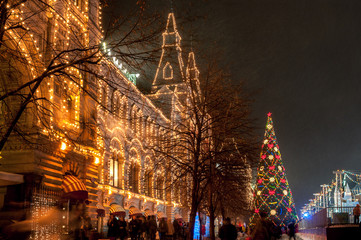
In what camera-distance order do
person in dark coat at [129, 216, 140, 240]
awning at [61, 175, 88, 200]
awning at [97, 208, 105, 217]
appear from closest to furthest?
awning at [61, 175, 88, 200] < person in dark coat at [129, 216, 140, 240] < awning at [97, 208, 105, 217]

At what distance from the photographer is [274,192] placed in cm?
5097

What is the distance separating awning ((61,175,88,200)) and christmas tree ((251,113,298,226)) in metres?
32.5

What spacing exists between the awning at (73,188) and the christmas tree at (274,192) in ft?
107

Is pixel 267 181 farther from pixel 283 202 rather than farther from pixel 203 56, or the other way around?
pixel 203 56

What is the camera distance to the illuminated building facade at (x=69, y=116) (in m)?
11.6

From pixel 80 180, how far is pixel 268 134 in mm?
34390

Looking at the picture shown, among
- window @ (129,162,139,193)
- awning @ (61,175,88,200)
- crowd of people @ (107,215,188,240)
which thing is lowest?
crowd of people @ (107,215,188,240)

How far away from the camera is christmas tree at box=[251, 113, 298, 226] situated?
2010 inches

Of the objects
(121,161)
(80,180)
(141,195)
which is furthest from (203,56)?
(141,195)

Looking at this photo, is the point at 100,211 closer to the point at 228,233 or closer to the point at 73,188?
the point at 73,188

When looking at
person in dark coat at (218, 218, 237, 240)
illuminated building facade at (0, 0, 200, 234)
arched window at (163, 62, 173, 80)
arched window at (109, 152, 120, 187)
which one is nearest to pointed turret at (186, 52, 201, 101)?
illuminated building facade at (0, 0, 200, 234)

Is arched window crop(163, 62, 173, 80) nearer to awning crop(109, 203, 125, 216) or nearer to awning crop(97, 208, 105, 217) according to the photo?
awning crop(109, 203, 125, 216)

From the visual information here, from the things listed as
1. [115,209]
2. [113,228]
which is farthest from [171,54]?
[115,209]

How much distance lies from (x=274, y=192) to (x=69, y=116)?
1340 inches
